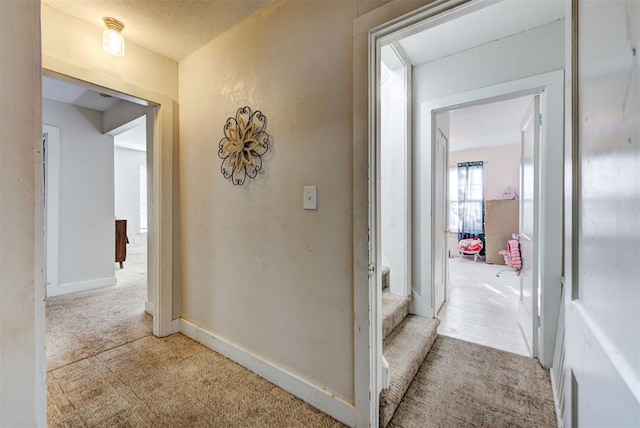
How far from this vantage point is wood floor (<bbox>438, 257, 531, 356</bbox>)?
7.50 feet

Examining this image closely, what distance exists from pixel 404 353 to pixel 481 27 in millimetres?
2350

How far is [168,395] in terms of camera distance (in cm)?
159

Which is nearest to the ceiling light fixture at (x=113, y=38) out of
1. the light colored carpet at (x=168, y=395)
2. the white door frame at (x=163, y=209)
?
the white door frame at (x=163, y=209)

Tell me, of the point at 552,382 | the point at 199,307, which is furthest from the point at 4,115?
the point at 552,382

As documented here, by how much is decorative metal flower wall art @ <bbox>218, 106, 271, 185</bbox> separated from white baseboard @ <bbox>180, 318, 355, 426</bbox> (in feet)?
3.91

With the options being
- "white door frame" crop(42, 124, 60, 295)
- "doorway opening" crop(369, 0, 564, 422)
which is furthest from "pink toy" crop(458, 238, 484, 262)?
"white door frame" crop(42, 124, 60, 295)

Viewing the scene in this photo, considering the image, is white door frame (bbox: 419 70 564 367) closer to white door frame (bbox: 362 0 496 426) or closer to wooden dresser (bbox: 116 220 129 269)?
white door frame (bbox: 362 0 496 426)

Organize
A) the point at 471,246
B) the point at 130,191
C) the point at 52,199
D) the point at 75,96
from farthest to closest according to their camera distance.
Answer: the point at 130,191 → the point at 471,246 → the point at 52,199 → the point at 75,96

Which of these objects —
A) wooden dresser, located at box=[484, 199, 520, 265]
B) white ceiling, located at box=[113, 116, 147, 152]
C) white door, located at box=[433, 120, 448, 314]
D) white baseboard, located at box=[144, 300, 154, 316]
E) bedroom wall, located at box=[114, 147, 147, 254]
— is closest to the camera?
white door, located at box=[433, 120, 448, 314]

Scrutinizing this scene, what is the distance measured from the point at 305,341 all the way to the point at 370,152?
3.63 feet

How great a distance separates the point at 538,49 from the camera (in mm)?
1915

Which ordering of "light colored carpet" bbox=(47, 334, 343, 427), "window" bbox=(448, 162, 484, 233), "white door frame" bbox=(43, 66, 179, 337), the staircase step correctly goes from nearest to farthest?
"light colored carpet" bbox=(47, 334, 343, 427)
the staircase step
"white door frame" bbox=(43, 66, 179, 337)
"window" bbox=(448, 162, 484, 233)

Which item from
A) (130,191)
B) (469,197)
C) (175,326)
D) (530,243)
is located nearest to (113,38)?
(175,326)

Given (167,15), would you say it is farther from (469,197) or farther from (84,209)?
(469,197)
